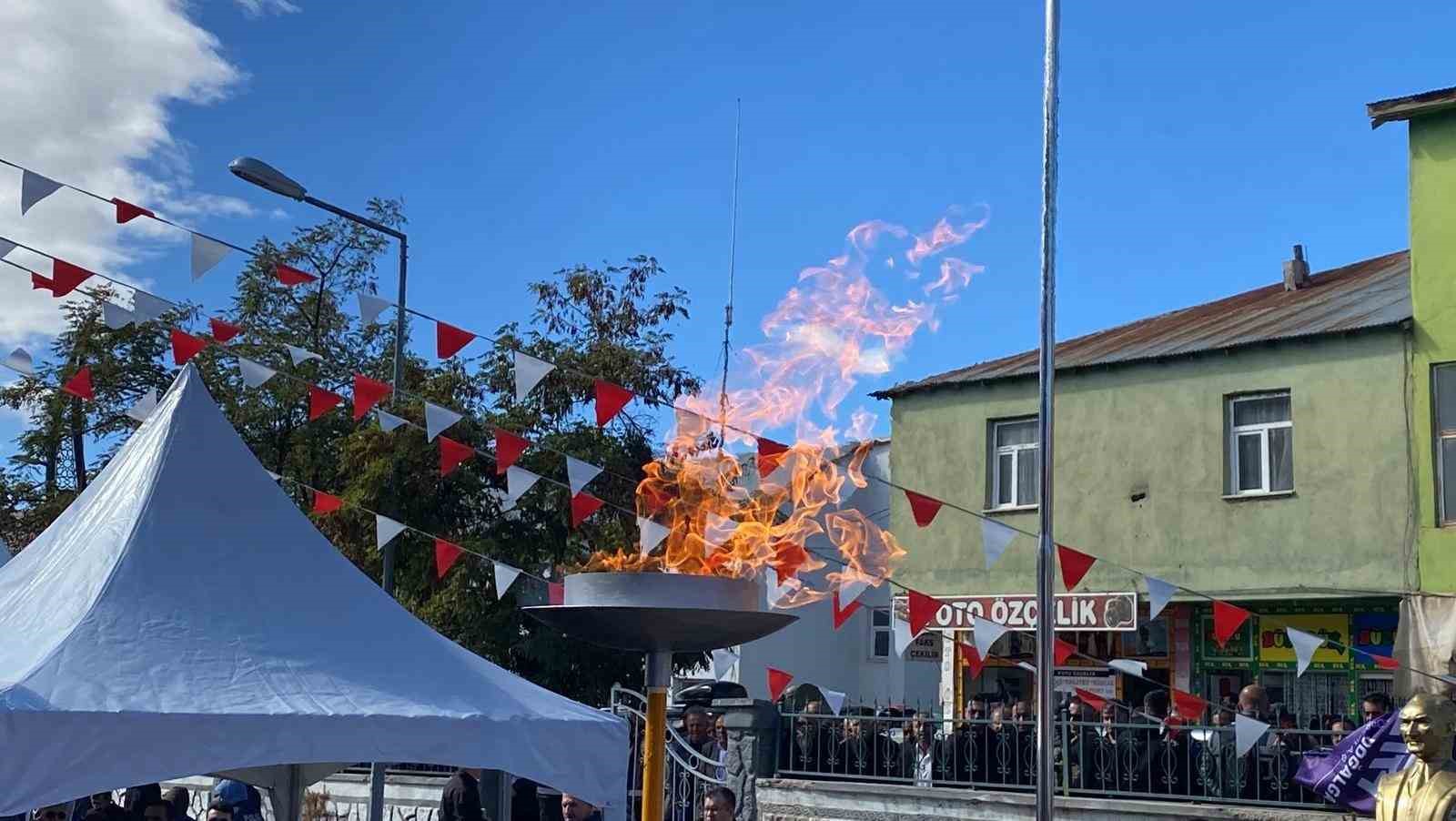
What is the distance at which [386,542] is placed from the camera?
1482 centimetres

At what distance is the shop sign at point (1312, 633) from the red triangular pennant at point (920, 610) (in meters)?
9.25

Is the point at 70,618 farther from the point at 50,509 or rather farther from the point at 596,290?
the point at 50,509

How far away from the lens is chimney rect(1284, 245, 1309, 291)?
80.9ft

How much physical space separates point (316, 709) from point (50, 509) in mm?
21742

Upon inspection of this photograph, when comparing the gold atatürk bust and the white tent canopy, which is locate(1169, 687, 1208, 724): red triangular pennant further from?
the white tent canopy

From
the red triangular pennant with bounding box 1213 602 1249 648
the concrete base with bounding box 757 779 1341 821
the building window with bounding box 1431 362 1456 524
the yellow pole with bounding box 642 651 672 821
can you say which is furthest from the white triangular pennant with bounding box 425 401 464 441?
the building window with bounding box 1431 362 1456 524

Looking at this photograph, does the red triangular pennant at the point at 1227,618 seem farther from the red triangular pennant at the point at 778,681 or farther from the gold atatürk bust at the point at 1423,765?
the gold atatürk bust at the point at 1423,765

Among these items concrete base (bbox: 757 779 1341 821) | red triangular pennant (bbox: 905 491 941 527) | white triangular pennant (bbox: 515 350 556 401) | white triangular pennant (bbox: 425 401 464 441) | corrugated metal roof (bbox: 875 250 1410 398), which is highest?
corrugated metal roof (bbox: 875 250 1410 398)

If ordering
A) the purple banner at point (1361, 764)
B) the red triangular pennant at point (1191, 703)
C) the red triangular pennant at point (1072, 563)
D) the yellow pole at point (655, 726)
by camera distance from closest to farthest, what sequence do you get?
the yellow pole at point (655, 726) → the purple banner at point (1361, 764) → the red triangular pennant at point (1072, 563) → the red triangular pennant at point (1191, 703)

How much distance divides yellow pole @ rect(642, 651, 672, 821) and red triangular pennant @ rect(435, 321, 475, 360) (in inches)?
218

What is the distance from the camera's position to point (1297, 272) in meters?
24.7

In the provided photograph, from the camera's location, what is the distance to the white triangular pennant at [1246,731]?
1143cm

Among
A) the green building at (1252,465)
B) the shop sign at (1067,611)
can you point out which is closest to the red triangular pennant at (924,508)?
the green building at (1252,465)

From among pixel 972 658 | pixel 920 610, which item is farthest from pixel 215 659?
pixel 972 658
